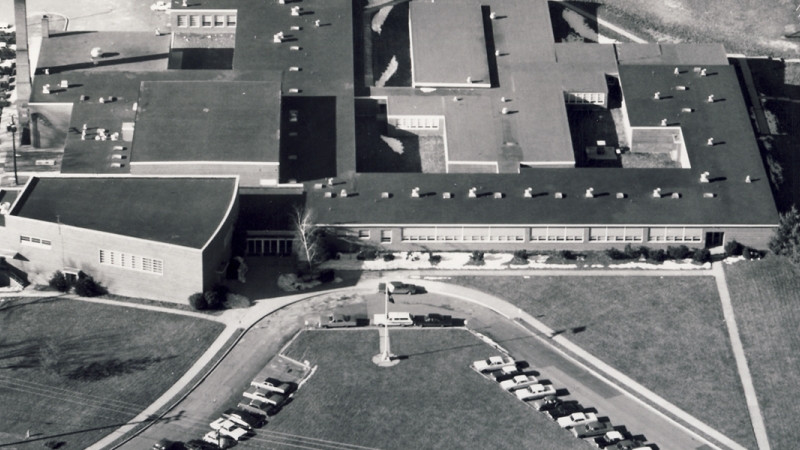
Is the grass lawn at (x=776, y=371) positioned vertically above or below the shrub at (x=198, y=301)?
below

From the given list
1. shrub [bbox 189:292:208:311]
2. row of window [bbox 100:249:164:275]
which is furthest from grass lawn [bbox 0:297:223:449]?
row of window [bbox 100:249:164:275]

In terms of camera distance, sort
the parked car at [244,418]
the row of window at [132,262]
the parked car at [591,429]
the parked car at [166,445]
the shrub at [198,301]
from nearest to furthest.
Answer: the parked car at [166,445] < the parked car at [244,418] < the parked car at [591,429] < the shrub at [198,301] < the row of window at [132,262]

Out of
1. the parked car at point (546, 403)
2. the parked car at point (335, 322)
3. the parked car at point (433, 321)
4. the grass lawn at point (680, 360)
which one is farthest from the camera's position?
the parked car at point (433, 321)

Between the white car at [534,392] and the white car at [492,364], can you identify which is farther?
the white car at [492,364]

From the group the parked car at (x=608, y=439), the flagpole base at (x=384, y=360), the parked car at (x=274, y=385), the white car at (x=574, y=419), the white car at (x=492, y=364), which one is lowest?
the parked car at (x=608, y=439)

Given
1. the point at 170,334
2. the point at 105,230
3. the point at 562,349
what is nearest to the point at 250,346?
the point at 170,334

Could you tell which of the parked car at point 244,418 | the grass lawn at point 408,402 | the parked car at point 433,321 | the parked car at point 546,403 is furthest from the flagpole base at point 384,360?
the parked car at point 546,403

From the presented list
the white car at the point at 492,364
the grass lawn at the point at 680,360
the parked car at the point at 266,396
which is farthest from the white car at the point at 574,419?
the parked car at the point at 266,396

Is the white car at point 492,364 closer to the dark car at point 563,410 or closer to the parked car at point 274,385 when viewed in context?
the dark car at point 563,410

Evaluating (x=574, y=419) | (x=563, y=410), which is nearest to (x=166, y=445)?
(x=563, y=410)
